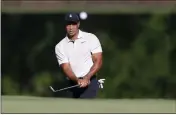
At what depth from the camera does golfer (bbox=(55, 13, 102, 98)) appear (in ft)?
12.4

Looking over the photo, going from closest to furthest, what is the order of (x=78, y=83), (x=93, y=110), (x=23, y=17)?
1. (x=93, y=110)
2. (x=78, y=83)
3. (x=23, y=17)

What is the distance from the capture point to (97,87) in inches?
154

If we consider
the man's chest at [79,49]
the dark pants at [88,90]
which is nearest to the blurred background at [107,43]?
the dark pants at [88,90]

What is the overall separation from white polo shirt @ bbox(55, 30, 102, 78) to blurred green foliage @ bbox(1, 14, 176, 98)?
1.40 metres

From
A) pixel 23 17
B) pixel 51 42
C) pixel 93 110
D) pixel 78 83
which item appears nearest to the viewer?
pixel 93 110

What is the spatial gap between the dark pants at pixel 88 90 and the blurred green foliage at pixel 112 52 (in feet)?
4.39

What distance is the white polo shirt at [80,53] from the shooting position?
377 cm

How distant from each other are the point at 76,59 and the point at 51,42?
68.5 inches

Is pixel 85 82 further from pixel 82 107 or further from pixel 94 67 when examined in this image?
pixel 82 107

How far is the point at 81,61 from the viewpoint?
379cm

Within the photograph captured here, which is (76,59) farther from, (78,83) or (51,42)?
(51,42)

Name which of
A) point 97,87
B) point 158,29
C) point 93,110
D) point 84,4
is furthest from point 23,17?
point 93,110

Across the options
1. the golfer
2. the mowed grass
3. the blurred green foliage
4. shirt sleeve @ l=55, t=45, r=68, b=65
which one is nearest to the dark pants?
the golfer

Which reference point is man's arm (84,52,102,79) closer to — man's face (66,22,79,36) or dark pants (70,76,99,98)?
dark pants (70,76,99,98)
